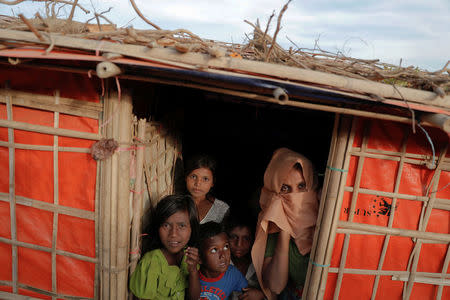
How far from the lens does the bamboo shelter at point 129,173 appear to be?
83.0 inches

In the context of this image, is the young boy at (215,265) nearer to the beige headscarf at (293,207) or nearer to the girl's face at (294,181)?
the beige headscarf at (293,207)

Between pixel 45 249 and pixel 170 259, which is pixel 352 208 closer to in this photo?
pixel 170 259

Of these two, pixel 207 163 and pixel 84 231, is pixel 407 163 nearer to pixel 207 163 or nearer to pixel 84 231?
pixel 207 163

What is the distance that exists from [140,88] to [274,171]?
1.46 metres

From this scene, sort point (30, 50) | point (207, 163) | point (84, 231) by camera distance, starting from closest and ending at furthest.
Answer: point (30, 50), point (84, 231), point (207, 163)

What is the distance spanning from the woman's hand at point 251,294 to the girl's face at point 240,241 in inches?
13.9

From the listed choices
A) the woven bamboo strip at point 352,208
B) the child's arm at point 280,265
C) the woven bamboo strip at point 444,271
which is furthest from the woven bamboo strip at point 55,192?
the woven bamboo strip at point 444,271

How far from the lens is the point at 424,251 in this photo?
8.10 ft

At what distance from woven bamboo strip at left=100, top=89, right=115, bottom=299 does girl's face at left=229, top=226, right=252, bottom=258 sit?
1.24 meters

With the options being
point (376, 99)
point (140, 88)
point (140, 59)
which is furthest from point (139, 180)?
point (376, 99)

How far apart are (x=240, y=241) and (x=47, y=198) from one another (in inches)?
72.8

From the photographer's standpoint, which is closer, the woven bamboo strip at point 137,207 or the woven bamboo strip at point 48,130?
the woven bamboo strip at point 48,130

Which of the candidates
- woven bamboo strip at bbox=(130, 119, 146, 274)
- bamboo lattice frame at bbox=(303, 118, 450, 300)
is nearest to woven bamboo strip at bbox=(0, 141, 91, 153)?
woven bamboo strip at bbox=(130, 119, 146, 274)

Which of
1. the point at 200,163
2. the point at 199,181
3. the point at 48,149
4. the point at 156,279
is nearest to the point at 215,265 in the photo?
the point at 156,279
